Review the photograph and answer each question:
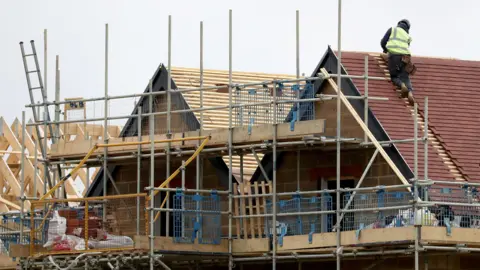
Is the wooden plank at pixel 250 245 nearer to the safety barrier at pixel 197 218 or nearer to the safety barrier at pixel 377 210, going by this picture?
the safety barrier at pixel 197 218

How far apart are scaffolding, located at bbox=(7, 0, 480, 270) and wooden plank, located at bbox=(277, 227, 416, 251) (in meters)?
0.08

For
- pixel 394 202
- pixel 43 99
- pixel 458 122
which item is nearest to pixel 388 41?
pixel 458 122

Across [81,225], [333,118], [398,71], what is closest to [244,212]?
[333,118]

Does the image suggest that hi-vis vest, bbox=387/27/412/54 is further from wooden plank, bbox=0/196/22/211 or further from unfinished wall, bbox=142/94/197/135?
wooden plank, bbox=0/196/22/211

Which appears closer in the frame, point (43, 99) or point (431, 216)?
point (431, 216)

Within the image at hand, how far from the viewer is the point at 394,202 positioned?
43.1m

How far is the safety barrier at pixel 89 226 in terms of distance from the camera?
46.1 m

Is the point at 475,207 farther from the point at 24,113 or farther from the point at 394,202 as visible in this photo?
the point at 24,113

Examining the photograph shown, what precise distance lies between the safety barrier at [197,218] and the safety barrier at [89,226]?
2.98 ft

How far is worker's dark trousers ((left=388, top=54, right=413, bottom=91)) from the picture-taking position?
47.0 meters

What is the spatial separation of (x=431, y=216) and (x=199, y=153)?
726 centimetres

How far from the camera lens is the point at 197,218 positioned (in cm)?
4578

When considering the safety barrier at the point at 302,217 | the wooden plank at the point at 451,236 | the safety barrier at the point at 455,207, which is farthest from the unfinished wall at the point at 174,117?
the wooden plank at the point at 451,236

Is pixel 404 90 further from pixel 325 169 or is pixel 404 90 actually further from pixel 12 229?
pixel 12 229
